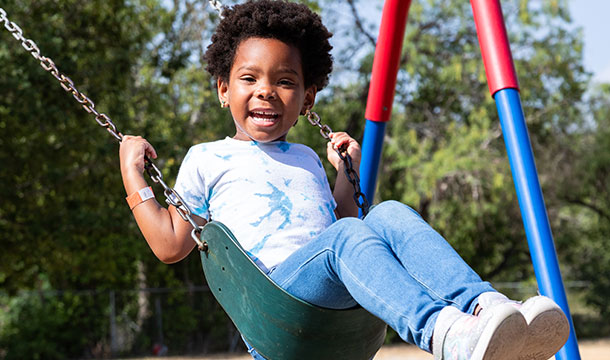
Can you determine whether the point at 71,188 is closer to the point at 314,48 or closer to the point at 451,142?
the point at 451,142

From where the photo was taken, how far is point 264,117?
2012mm

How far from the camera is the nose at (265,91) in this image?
1.96 m

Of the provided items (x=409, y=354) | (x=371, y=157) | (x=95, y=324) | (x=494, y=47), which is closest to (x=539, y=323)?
(x=494, y=47)

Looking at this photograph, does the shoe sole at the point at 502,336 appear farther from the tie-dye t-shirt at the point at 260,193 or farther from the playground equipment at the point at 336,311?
the tie-dye t-shirt at the point at 260,193

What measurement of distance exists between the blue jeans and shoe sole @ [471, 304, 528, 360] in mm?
126

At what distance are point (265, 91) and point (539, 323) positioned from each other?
3.22 feet

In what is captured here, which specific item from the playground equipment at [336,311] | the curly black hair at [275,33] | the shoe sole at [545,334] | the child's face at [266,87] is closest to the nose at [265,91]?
the child's face at [266,87]

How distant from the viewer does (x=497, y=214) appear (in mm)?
13266

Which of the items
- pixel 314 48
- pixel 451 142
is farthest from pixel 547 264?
pixel 451 142

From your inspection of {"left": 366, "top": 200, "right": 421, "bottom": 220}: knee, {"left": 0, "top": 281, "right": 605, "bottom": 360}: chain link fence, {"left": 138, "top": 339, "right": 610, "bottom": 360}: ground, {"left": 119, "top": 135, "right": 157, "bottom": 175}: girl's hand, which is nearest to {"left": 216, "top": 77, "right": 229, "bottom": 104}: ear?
{"left": 119, "top": 135, "right": 157, "bottom": 175}: girl's hand

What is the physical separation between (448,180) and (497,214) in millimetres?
1920

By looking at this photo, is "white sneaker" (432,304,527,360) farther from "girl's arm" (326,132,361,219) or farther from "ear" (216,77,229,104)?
"ear" (216,77,229,104)

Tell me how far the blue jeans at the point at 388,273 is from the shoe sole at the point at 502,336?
0.13 metres

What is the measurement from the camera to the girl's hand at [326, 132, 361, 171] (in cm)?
233
